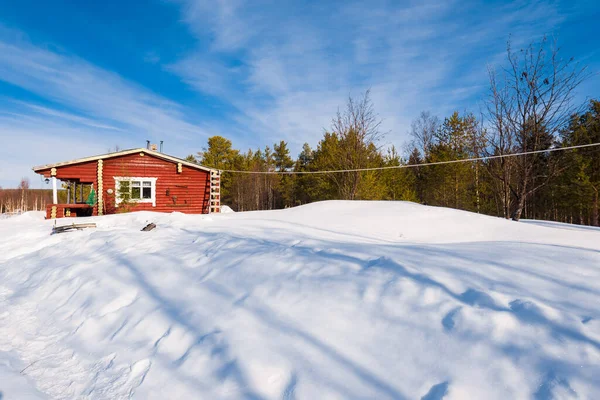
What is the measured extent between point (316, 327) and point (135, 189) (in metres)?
15.4

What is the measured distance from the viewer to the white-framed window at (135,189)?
1427cm

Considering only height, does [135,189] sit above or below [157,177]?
below

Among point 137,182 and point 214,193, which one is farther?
point 214,193

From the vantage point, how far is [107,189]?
14484mm

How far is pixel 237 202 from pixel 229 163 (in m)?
5.01

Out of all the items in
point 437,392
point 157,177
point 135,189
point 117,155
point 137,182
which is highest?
point 117,155

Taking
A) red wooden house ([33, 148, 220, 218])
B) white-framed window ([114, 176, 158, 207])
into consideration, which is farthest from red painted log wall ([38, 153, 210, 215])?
white-framed window ([114, 176, 158, 207])

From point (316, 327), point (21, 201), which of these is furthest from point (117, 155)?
point (21, 201)

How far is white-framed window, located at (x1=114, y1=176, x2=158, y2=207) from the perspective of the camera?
46.8 ft

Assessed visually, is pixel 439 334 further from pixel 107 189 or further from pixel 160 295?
pixel 107 189

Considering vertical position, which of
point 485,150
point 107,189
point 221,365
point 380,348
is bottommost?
Result: point 221,365

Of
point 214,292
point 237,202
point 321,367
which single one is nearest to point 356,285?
point 321,367

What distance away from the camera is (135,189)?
15078 millimetres

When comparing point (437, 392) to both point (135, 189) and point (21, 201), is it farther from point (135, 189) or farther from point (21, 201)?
point (21, 201)
